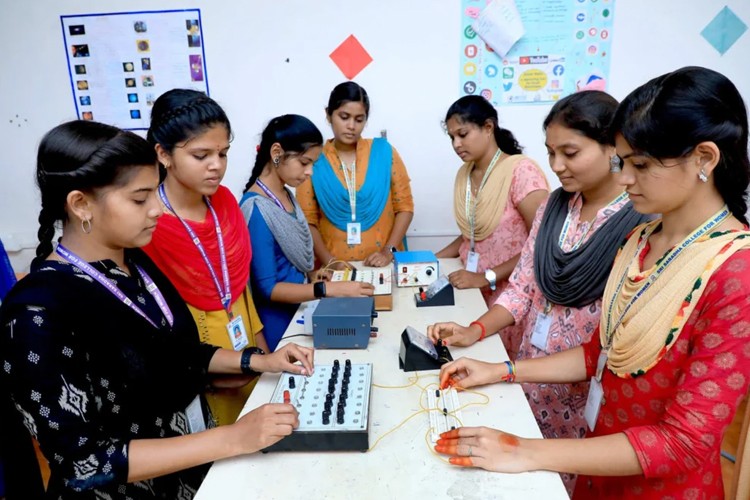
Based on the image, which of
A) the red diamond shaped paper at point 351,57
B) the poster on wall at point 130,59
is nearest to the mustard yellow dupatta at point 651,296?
the red diamond shaped paper at point 351,57

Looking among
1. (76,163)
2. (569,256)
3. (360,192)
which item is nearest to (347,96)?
(360,192)

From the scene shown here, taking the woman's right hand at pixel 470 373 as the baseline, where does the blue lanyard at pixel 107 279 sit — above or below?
above

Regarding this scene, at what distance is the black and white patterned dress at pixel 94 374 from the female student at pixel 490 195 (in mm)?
1178

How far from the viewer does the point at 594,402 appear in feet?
3.78

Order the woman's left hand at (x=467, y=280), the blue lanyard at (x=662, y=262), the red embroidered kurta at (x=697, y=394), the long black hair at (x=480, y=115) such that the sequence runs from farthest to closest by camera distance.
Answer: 1. the long black hair at (x=480, y=115)
2. the woman's left hand at (x=467, y=280)
3. the blue lanyard at (x=662, y=262)
4. the red embroidered kurta at (x=697, y=394)

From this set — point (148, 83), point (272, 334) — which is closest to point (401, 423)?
point (272, 334)

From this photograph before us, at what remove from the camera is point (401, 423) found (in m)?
1.11

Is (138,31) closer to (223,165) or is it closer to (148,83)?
(148,83)

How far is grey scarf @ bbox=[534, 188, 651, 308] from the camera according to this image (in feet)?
4.25

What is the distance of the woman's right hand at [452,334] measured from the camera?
4.74 feet

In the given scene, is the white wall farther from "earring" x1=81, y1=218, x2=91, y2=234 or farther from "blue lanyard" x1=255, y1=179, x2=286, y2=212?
"earring" x1=81, y1=218, x2=91, y2=234

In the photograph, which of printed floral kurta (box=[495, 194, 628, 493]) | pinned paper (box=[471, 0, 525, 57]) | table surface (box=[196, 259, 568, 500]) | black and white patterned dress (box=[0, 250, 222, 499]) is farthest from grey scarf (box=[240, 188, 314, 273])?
pinned paper (box=[471, 0, 525, 57])

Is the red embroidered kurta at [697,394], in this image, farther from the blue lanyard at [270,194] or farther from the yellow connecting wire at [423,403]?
the blue lanyard at [270,194]

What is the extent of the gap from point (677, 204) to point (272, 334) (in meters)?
1.43
